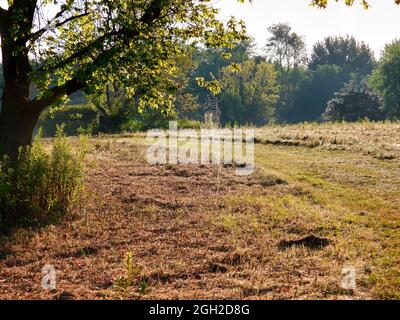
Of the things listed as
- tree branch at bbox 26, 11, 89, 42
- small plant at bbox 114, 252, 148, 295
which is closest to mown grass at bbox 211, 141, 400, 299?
small plant at bbox 114, 252, 148, 295

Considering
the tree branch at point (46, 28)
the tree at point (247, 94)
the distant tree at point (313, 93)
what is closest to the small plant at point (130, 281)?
the tree branch at point (46, 28)

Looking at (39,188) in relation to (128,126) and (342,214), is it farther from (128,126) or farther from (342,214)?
(128,126)

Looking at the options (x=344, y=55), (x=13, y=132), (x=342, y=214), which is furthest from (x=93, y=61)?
(x=344, y=55)

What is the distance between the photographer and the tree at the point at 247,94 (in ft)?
211

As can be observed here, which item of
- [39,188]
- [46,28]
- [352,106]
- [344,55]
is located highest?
[344,55]

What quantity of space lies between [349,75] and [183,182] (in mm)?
81496

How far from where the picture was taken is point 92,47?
798 cm

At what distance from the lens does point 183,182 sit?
35.5 ft

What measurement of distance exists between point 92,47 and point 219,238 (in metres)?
3.92

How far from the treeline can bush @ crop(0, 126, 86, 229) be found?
2424 millimetres

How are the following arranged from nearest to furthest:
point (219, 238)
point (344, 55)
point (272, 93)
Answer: point (219, 238) → point (272, 93) → point (344, 55)

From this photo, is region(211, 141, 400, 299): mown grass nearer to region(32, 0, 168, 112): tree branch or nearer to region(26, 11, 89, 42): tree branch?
region(32, 0, 168, 112): tree branch

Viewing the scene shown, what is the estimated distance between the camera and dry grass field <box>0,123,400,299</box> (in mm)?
5059
